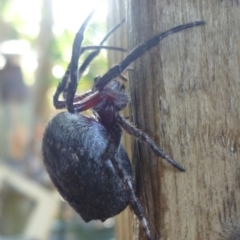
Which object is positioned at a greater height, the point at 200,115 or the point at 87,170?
the point at 200,115

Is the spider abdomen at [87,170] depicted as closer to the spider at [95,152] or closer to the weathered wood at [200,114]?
the spider at [95,152]

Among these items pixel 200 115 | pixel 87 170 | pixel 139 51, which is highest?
pixel 139 51

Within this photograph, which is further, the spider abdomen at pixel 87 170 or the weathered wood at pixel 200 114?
the spider abdomen at pixel 87 170

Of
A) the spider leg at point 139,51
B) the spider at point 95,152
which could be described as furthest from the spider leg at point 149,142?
the spider leg at point 139,51

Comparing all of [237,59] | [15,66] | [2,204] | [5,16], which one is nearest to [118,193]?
[237,59]

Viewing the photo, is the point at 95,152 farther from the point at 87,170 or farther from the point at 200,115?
the point at 200,115

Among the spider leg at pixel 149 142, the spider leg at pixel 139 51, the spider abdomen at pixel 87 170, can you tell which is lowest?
the spider abdomen at pixel 87 170

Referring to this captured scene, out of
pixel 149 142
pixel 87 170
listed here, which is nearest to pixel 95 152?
pixel 87 170
